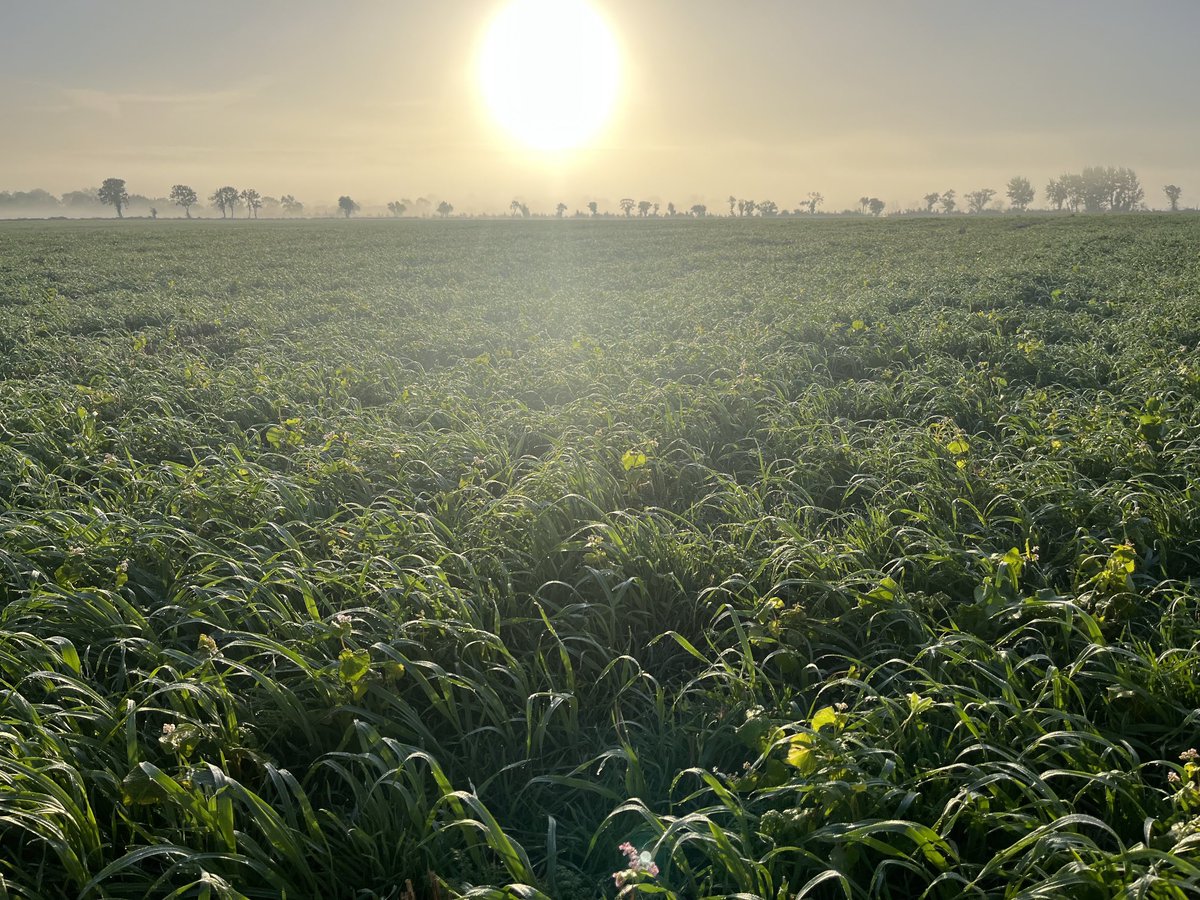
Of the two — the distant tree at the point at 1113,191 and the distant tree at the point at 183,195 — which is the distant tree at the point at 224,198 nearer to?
the distant tree at the point at 183,195

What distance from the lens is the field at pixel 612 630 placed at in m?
2.32

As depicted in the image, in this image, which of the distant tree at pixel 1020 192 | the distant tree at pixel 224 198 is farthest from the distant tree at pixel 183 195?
the distant tree at pixel 1020 192

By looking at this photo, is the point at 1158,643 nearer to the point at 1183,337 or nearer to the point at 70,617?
the point at 70,617

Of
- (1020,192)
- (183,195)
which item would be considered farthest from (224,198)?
(1020,192)

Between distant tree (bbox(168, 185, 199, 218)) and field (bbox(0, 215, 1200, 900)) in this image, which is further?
distant tree (bbox(168, 185, 199, 218))

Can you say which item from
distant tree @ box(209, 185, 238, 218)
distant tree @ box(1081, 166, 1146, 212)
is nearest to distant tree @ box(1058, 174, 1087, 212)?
distant tree @ box(1081, 166, 1146, 212)

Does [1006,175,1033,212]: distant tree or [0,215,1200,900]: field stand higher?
[1006,175,1033,212]: distant tree

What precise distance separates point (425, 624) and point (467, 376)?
18.2ft

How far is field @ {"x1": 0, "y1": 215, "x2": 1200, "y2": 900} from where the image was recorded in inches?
91.3

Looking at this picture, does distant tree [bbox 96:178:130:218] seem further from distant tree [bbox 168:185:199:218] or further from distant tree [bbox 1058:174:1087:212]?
distant tree [bbox 1058:174:1087:212]

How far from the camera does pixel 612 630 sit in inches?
146

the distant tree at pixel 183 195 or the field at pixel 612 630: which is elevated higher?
the distant tree at pixel 183 195

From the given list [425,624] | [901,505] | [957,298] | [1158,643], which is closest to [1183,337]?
[957,298]

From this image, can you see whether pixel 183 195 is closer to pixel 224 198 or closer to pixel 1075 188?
pixel 224 198
